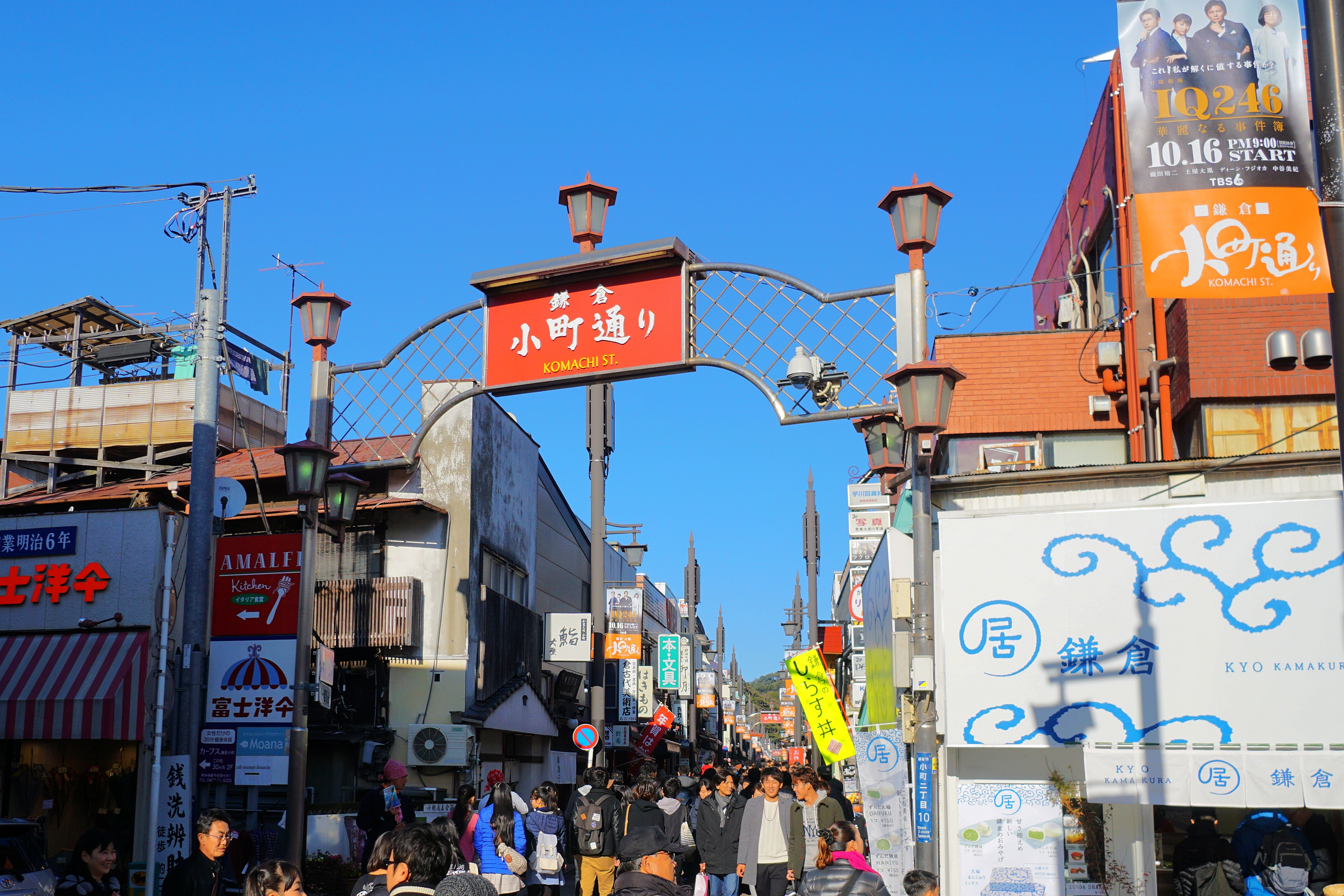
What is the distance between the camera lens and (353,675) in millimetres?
22250

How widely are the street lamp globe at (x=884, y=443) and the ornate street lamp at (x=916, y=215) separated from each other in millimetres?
2037

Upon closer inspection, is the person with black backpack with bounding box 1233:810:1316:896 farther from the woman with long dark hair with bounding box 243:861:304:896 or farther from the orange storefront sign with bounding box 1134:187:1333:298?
the woman with long dark hair with bounding box 243:861:304:896

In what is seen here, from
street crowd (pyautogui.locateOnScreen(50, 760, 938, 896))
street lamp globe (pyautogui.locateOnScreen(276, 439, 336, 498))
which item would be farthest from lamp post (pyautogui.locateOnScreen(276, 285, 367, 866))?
street crowd (pyautogui.locateOnScreen(50, 760, 938, 896))

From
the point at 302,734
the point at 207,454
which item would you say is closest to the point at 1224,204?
the point at 302,734

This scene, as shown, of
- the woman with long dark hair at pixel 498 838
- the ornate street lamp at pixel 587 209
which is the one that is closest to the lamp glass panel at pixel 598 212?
the ornate street lamp at pixel 587 209

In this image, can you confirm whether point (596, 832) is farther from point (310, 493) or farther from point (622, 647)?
point (622, 647)

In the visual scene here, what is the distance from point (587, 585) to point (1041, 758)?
2582 cm

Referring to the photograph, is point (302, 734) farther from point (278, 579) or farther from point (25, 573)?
point (25, 573)

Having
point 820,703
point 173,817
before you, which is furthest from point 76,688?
point 820,703

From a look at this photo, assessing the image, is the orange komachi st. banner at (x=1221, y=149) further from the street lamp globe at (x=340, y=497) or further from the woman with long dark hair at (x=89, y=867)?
the street lamp globe at (x=340, y=497)

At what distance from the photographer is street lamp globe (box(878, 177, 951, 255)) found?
37.4 feet

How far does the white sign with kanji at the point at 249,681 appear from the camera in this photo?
17156 mm

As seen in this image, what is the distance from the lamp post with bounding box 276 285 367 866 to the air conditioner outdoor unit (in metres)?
8.35

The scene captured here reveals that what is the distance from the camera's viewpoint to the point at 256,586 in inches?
715
